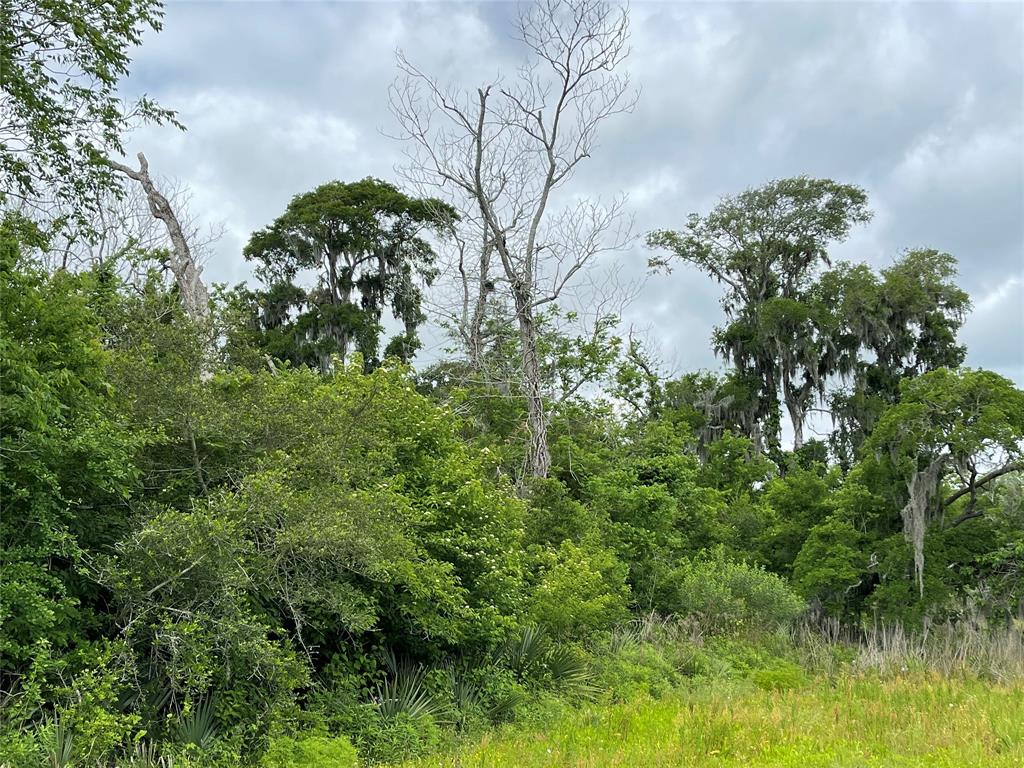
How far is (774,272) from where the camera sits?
107 ft

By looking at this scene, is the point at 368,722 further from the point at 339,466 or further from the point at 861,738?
the point at 861,738

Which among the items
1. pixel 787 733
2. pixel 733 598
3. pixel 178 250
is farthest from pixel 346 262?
pixel 787 733

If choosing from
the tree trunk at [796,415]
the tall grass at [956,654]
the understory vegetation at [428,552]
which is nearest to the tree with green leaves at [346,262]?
the understory vegetation at [428,552]

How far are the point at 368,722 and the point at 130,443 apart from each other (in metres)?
4.05

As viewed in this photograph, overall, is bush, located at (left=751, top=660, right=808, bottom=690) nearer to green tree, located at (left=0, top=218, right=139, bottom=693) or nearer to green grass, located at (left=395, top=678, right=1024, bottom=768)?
green grass, located at (left=395, top=678, right=1024, bottom=768)

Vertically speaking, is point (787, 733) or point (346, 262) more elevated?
point (346, 262)

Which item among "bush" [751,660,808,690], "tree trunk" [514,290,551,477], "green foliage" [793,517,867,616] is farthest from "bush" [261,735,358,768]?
"green foliage" [793,517,867,616]

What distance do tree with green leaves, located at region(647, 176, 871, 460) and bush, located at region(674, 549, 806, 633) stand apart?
13.7 m

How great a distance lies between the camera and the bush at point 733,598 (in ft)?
54.3

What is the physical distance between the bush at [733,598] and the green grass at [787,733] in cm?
492

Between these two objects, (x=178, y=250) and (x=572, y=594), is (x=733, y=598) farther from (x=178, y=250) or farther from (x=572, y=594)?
(x=178, y=250)

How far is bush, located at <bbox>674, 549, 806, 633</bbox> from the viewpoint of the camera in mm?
16547

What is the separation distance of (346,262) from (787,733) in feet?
84.9

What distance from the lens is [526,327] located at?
717 inches
